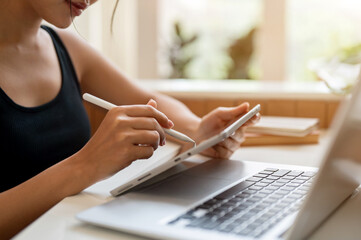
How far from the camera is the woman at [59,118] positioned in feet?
2.54

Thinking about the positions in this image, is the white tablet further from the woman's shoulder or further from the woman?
the woman's shoulder

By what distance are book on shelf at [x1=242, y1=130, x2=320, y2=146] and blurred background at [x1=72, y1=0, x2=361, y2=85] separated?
442 mm

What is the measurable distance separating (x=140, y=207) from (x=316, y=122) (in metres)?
0.94

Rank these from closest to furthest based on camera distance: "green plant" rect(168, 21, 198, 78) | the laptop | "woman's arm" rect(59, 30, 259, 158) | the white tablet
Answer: the laptop
the white tablet
"woman's arm" rect(59, 30, 259, 158)
"green plant" rect(168, 21, 198, 78)

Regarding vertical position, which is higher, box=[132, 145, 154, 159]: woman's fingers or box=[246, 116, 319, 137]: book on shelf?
box=[132, 145, 154, 159]: woman's fingers

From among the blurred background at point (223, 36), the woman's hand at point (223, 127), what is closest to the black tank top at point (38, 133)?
the woman's hand at point (223, 127)

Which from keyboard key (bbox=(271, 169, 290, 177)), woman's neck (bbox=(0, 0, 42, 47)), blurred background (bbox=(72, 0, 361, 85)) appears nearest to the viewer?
keyboard key (bbox=(271, 169, 290, 177))

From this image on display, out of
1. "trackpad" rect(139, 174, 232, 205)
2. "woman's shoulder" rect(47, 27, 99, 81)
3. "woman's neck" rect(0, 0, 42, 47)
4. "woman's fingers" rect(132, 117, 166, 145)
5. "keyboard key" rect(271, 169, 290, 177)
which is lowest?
"keyboard key" rect(271, 169, 290, 177)

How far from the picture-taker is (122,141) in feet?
2.53

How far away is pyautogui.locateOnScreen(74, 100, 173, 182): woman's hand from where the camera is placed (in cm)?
77

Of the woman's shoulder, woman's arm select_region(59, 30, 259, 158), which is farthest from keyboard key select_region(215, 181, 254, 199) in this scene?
the woman's shoulder

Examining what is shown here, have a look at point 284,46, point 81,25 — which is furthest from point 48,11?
point 284,46

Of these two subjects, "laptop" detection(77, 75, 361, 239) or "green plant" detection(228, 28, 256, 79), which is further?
"green plant" detection(228, 28, 256, 79)

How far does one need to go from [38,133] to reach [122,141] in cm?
43
